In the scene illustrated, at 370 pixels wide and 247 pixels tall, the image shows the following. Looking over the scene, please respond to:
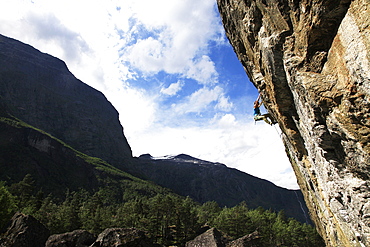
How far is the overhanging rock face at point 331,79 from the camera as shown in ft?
22.1

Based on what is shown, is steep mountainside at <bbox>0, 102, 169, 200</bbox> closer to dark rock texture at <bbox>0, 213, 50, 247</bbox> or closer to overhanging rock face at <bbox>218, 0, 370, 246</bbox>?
dark rock texture at <bbox>0, 213, 50, 247</bbox>

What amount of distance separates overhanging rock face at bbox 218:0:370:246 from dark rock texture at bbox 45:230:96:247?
75.5 feet

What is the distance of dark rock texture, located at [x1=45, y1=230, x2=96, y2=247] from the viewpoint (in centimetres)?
2175

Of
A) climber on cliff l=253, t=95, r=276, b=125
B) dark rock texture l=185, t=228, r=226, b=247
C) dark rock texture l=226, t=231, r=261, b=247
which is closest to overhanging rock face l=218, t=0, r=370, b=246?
climber on cliff l=253, t=95, r=276, b=125

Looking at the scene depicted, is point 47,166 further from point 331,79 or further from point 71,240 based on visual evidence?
point 331,79

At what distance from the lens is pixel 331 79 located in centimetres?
754

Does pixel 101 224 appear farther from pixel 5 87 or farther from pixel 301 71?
pixel 5 87

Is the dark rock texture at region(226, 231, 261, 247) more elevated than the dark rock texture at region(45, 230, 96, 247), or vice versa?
the dark rock texture at region(45, 230, 96, 247)

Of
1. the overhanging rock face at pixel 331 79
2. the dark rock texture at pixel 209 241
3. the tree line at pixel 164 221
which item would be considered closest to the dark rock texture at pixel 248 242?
the dark rock texture at pixel 209 241

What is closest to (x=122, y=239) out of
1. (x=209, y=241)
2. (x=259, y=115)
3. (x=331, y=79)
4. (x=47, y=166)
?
(x=209, y=241)

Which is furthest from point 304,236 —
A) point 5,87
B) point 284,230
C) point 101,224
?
point 5,87

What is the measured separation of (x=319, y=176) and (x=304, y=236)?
5599cm

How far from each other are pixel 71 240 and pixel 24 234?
4.36m

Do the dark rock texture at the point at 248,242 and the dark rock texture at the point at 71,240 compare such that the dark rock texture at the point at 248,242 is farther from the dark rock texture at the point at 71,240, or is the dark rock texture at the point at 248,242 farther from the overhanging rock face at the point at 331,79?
the overhanging rock face at the point at 331,79
